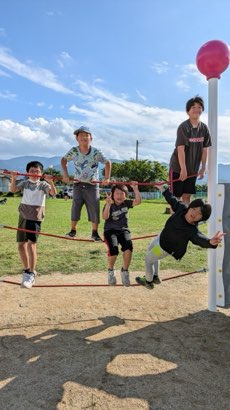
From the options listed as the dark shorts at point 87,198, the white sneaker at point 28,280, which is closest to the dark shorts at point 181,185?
the dark shorts at point 87,198

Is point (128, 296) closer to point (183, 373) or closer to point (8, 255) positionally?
point (183, 373)

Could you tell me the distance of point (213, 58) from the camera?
500 cm

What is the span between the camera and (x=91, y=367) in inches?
155

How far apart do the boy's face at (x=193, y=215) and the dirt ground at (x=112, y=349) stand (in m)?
1.45

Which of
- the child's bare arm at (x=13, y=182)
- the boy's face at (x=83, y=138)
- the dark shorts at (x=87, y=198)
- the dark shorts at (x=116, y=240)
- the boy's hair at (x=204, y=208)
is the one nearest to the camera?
the boy's hair at (x=204, y=208)

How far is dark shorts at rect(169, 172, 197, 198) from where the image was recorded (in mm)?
5043

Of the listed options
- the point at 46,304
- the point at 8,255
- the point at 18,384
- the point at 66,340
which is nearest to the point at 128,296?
the point at 46,304

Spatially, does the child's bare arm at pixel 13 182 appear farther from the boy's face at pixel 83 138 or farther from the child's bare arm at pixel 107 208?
the child's bare arm at pixel 107 208

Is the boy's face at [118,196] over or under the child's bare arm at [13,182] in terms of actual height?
under

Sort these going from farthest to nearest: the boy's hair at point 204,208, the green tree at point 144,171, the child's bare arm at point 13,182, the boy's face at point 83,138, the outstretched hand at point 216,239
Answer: the green tree at point 144,171, the boy's face at point 83,138, the child's bare arm at point 13,182, the boy's hair at point 204,208, the outstretched hand at point 216,239

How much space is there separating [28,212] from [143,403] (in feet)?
9.19

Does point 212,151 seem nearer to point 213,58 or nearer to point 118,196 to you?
point 213,58

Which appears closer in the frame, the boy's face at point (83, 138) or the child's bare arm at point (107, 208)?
the child's bare arm at point (107, 208)

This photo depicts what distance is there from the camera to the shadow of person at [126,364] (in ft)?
11.3
